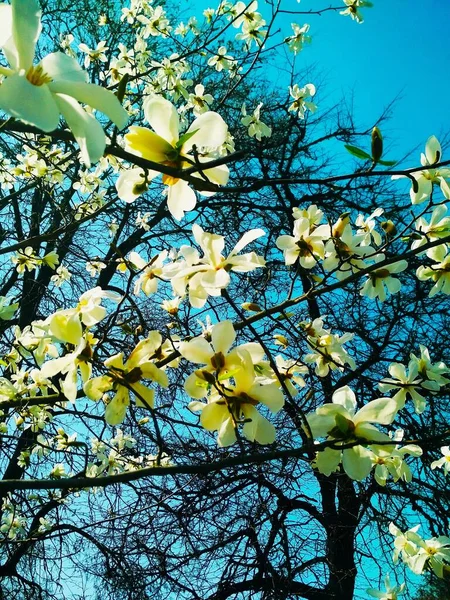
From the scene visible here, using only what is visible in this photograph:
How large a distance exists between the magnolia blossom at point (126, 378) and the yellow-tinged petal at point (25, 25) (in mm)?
575


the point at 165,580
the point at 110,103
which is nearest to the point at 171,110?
the point at 110,103

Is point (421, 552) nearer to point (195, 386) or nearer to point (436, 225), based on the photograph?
point (436, 225)

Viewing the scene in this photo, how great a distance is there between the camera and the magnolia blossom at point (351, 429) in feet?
3.16

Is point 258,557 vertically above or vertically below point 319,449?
above

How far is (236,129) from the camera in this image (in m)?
4.71

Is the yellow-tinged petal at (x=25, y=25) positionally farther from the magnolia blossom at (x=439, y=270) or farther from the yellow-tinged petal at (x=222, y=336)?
the magnolia blossom at (x=439, y=270)

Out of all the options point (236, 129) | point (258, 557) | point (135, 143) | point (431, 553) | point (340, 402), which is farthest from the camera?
point (236, 129)

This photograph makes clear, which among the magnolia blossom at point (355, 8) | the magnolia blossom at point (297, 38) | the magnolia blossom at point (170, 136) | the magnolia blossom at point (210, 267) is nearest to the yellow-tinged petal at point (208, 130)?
the magnolia blossom at point (170, 136)

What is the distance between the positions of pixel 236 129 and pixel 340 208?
1.12 meters

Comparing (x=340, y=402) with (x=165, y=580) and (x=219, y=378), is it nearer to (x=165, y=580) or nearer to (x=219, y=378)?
(x=219, y=378)

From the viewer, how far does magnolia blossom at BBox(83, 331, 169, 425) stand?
1043 millimetres

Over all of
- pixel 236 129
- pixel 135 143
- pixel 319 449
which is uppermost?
pixel 236 129

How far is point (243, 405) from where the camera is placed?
0.95m

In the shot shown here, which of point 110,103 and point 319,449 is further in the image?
point 319,449
